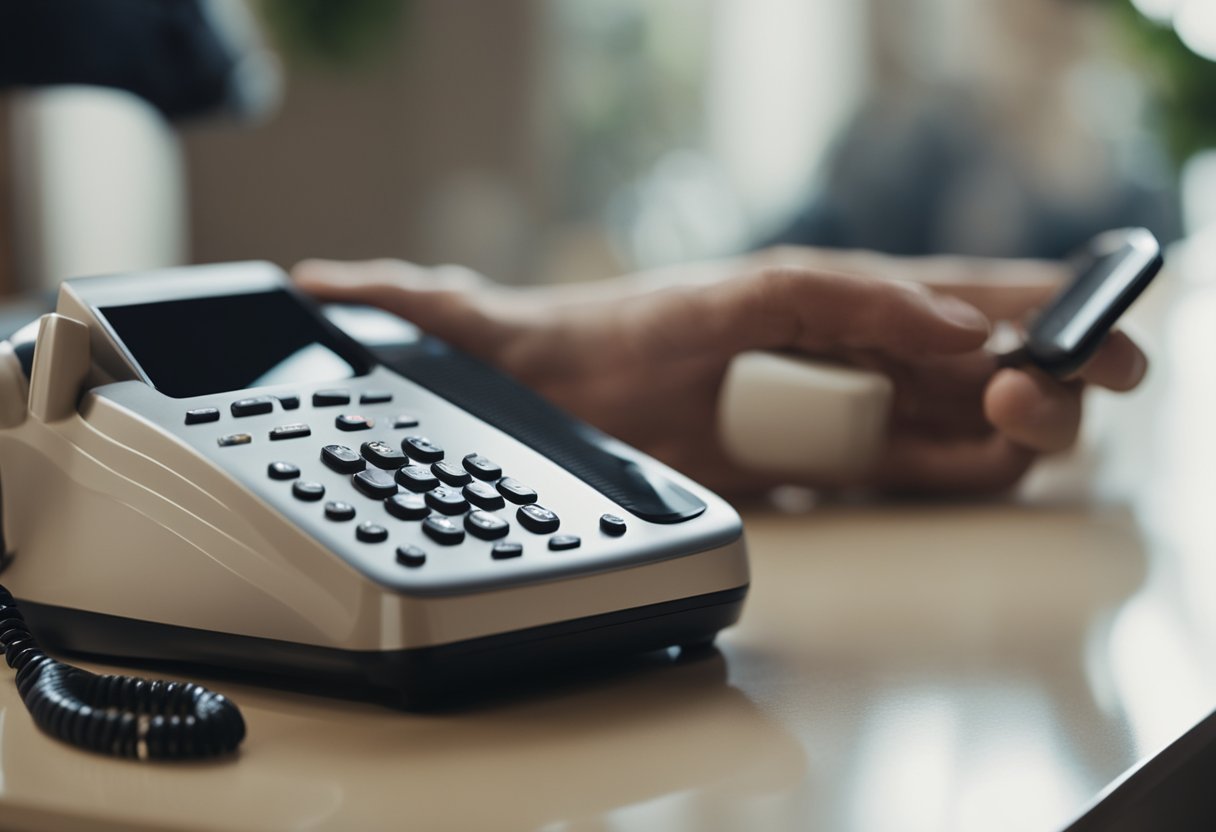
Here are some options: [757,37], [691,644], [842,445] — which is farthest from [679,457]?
[757,37]

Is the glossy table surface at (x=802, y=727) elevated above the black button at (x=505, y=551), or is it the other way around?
the black button at (x=505, y=551)

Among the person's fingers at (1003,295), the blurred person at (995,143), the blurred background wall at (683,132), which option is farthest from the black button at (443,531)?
the blurred person at (995,143)

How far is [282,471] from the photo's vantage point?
34 cm

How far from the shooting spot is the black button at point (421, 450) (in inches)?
14.7

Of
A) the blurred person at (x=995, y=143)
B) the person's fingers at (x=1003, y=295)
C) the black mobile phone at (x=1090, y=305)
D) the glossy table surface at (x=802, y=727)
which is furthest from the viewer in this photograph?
the blurred person at (x=995, y=143)

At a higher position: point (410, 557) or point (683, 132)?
point (410, 557)

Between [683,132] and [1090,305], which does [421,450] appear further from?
[683,132]

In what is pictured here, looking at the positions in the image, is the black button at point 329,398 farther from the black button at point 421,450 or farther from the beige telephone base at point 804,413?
the beige telephone base at point 804,413

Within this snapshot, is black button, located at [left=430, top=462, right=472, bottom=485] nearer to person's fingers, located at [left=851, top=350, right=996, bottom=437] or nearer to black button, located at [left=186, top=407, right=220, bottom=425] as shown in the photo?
black button, located at [left=186, top=407, right=220, bottom=425]

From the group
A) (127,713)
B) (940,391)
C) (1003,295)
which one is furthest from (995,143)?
(127,713)

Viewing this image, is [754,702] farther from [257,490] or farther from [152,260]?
[152,260]

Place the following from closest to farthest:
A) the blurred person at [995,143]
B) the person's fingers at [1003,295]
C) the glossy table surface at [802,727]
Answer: the glossy table surface at [802,727] < the person's fingers at [1003,295] < the blurred person at [995,143]

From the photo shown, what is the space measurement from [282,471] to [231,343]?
Answer: 89 millimetres

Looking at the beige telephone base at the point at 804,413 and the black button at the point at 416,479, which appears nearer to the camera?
the black button at the point at 416,479
